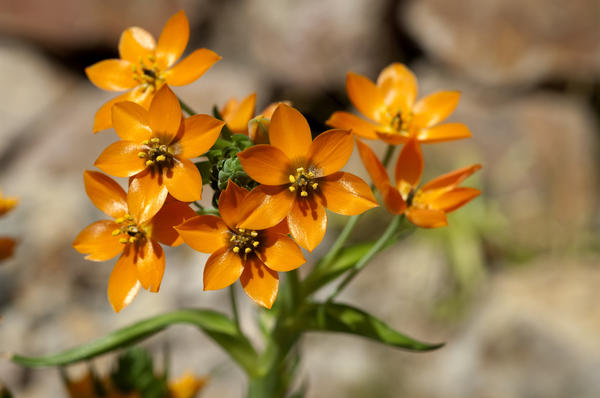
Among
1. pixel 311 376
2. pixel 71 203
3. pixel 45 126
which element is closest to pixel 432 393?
pixel 311 376

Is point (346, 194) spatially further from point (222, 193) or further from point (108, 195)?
point (108, 195)

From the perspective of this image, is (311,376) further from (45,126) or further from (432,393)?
(45,126)

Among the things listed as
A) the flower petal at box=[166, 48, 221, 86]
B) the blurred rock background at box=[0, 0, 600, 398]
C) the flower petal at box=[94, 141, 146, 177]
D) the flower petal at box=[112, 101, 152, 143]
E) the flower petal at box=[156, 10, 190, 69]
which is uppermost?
the flower petal at box=[156, 10, 190, 69]

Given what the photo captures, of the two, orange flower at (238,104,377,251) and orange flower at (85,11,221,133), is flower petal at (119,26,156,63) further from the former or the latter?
orange flower at (238,104,377,251)

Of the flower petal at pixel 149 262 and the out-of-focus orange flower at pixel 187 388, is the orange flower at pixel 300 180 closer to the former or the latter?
the flower petal at pixel 149 262

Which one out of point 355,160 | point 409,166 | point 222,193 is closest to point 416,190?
point 409,166

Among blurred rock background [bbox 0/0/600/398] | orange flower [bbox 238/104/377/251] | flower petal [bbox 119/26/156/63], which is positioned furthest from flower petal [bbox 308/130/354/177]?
blurred rock background [bbox 0/0/600/398]

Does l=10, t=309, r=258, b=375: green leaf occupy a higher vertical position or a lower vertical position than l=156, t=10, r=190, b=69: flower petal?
lower

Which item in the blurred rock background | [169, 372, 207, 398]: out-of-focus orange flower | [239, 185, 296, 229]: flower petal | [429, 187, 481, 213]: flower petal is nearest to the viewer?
[239, 185, 296, 229]: flower petal
